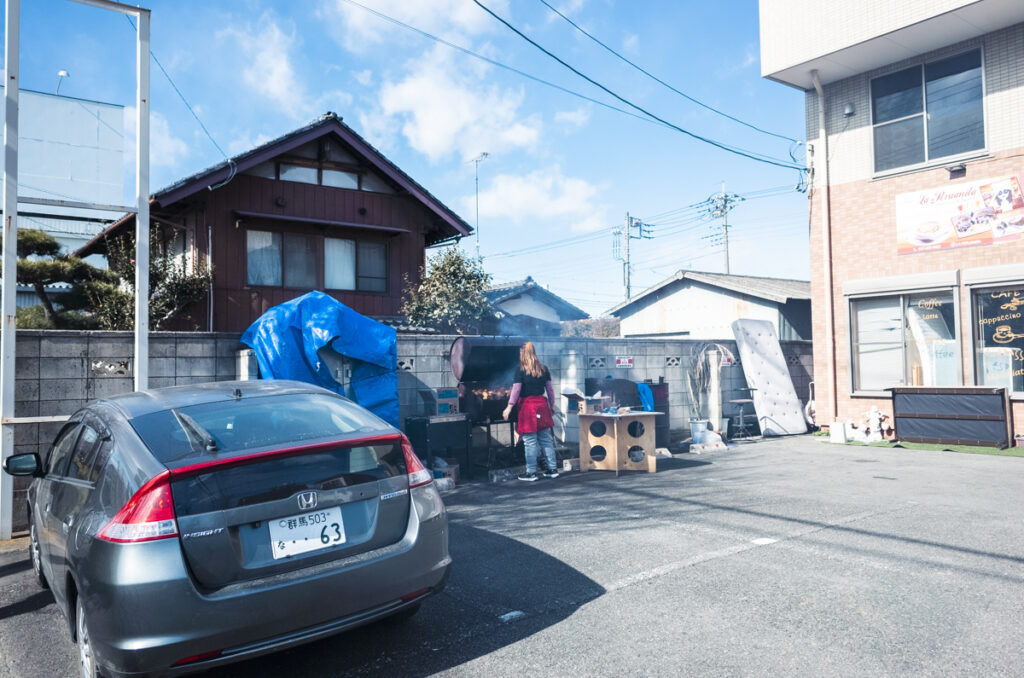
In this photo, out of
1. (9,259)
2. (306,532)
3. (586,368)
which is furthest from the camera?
(586,368)

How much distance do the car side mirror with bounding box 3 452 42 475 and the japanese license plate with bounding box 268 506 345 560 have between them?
2082 mm

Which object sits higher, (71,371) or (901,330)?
(901,330)

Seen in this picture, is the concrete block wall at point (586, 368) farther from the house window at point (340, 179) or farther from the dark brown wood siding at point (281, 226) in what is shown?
the house window at point (340, 179)

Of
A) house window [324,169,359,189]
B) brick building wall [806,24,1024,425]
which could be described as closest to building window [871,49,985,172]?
brick building wall [806,24,1024,425]

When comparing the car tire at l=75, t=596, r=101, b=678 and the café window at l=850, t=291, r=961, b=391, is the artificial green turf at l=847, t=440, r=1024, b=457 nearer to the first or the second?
the café window at l=850, t=291, r=961, b=391

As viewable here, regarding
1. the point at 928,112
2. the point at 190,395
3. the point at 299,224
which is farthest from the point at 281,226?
the point at 928,112

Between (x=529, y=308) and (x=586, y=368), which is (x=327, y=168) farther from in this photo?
(x=529, y=308)

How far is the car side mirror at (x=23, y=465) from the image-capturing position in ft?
12.5

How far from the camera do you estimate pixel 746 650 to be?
3113mm

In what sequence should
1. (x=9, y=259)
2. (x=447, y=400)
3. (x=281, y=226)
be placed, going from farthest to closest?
(x=281, y=226)
(x=447, y=400)
(x=9, y=259)

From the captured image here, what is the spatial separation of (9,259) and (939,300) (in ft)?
41.3

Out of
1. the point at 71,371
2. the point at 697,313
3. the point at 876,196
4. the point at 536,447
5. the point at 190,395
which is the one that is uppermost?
the point at 876,196

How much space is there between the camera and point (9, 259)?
18.4 feet

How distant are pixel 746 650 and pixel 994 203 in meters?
10.3
